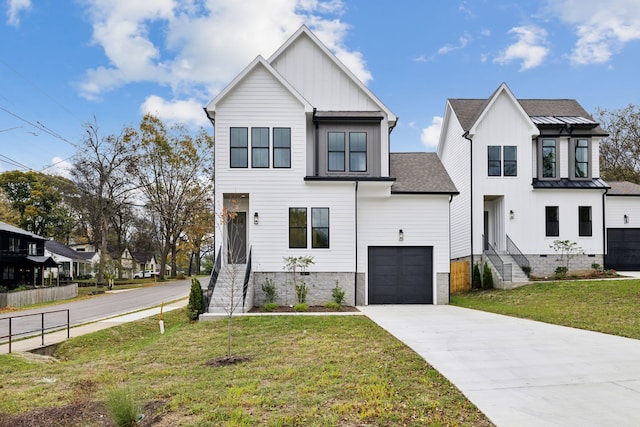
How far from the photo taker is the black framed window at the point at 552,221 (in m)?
22.0

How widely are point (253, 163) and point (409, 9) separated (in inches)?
364

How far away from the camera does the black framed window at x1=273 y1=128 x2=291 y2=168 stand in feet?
55.7

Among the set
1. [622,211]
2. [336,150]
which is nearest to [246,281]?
[336,150]

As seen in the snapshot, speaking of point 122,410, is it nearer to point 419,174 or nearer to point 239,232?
point 239,232

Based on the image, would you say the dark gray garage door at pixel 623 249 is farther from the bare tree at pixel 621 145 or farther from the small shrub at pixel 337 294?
the bare tree at pixel 621 145

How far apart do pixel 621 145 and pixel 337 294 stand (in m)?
34.8

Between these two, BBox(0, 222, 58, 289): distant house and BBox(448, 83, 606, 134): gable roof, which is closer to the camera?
BBox(448, 83, 606, 134): gable roof

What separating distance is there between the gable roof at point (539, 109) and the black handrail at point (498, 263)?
624 centimetres

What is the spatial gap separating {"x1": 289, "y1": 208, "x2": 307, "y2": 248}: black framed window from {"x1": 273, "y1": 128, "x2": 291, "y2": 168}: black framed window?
1.81 m

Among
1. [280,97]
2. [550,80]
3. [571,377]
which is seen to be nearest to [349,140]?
[280,97]

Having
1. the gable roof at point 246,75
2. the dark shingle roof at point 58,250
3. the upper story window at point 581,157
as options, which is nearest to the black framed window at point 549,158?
the upper story window at point 581,157

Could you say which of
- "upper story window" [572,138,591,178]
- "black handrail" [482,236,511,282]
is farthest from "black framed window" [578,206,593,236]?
"black handrail" [482,236,511,282]

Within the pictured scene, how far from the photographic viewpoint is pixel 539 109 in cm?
2498

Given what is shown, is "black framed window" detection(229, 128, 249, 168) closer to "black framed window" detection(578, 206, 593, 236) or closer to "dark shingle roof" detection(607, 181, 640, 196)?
"black framed window" detection(578, 206, 593, 236)
